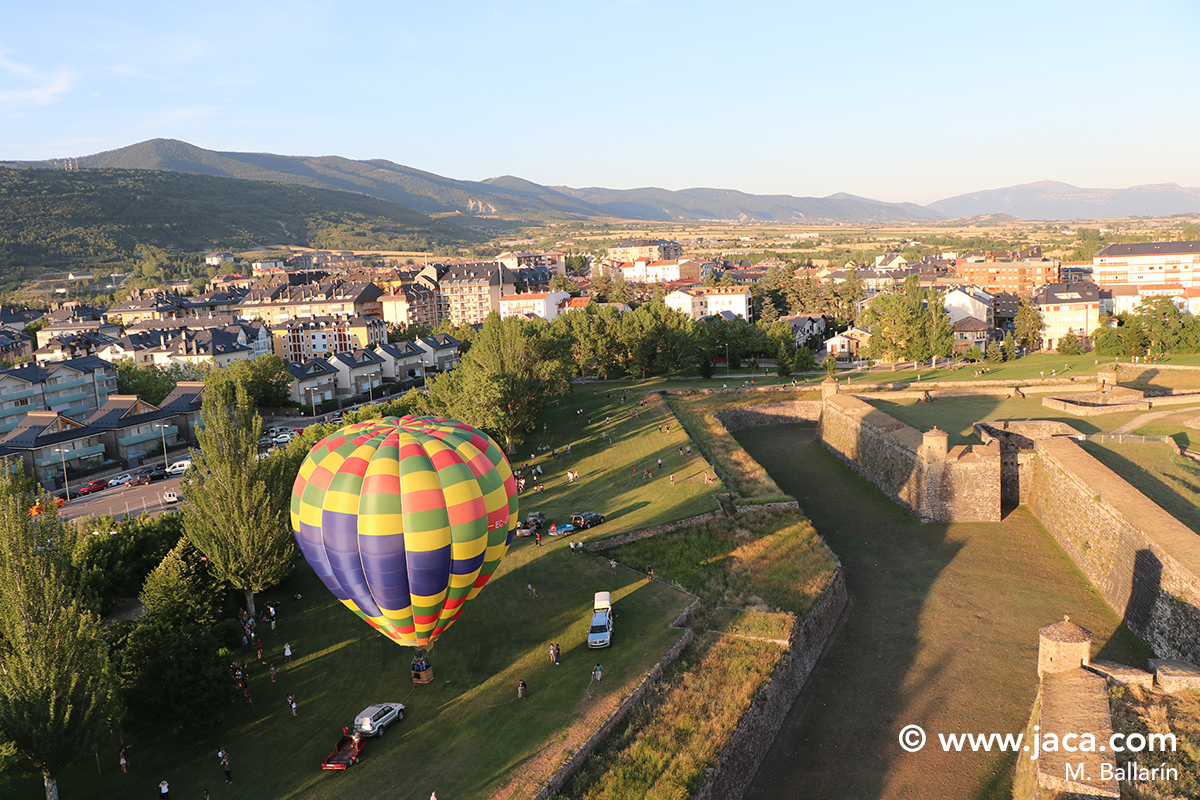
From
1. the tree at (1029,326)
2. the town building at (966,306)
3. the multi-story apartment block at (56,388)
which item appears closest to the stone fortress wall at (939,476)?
the tree at (1029,326)

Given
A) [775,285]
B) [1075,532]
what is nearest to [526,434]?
[1075,532]

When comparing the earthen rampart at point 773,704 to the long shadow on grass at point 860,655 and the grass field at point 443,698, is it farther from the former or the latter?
the grass field at point 443,698

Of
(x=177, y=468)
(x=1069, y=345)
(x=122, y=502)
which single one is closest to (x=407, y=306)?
(x=177, y=468)

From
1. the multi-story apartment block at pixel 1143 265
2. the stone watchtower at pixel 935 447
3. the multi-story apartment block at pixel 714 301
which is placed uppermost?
the multi-story apartment block at pixel 1143 265

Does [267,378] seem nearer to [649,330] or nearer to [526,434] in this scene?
[526,434]

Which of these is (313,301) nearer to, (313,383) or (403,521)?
(313,383)

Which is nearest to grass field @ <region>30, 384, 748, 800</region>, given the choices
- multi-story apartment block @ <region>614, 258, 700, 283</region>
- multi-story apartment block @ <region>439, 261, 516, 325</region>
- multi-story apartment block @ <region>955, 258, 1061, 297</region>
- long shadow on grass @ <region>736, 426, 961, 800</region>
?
long shadow on grass @ <region>736, 426, 961, 800</region>
